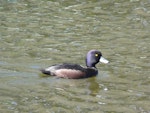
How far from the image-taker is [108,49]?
15797mm

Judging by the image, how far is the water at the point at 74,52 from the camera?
11.2 m

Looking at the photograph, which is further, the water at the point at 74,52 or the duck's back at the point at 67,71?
the duck's back at the point at 67,71

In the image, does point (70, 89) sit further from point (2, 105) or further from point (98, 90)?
point (2, 105)

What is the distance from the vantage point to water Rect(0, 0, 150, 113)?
11.2m

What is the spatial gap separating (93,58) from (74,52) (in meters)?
1.42

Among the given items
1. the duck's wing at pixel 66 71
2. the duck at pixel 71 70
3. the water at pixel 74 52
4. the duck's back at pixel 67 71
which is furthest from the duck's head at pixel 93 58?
the duck's wing at pixel 66 71

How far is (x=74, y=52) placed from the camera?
15305 millimetres

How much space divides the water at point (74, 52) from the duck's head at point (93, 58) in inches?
9.4

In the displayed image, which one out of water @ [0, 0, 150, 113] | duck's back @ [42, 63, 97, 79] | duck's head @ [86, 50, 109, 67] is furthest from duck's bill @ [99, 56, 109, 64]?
duck's back @ [42, 63, 97, 79]

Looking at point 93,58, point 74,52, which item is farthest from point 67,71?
point 74,52

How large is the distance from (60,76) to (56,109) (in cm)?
252

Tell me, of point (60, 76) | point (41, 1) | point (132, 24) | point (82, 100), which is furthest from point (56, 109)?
point (41, 1)

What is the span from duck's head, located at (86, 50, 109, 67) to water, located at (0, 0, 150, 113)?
239mm

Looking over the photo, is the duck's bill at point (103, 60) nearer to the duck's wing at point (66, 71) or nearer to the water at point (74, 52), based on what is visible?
the water at point (74, 52)
